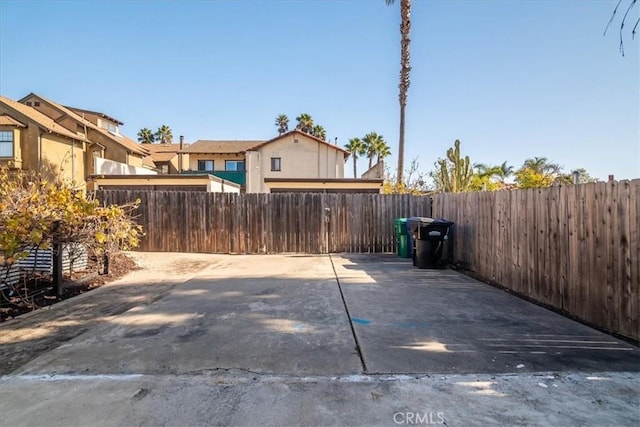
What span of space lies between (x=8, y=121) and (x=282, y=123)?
108ft

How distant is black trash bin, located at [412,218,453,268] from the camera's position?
28.6 ft

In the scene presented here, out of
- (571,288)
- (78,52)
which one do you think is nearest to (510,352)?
(571,288)

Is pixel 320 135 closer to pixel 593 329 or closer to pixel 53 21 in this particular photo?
pixel 53 21

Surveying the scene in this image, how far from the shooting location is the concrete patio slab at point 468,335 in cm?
331

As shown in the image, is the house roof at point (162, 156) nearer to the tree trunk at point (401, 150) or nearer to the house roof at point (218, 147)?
the house roof at point (218, 147)

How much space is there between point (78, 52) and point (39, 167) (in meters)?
12.1

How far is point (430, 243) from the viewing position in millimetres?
8719

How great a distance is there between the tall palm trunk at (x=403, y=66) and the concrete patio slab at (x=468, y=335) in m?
13.7

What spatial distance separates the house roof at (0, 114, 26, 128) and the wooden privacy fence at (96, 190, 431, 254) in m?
13.4

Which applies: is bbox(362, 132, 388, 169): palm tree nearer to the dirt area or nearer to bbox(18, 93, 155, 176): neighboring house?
bbox(18, 93, 155, 176): neighboring house

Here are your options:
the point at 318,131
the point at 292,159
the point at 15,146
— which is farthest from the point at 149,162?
the point at 318,131

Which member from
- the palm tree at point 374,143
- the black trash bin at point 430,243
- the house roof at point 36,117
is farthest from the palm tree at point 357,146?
the black trash bin at point 430,243

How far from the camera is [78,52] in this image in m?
11.6

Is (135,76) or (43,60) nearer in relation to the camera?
(43,60)
